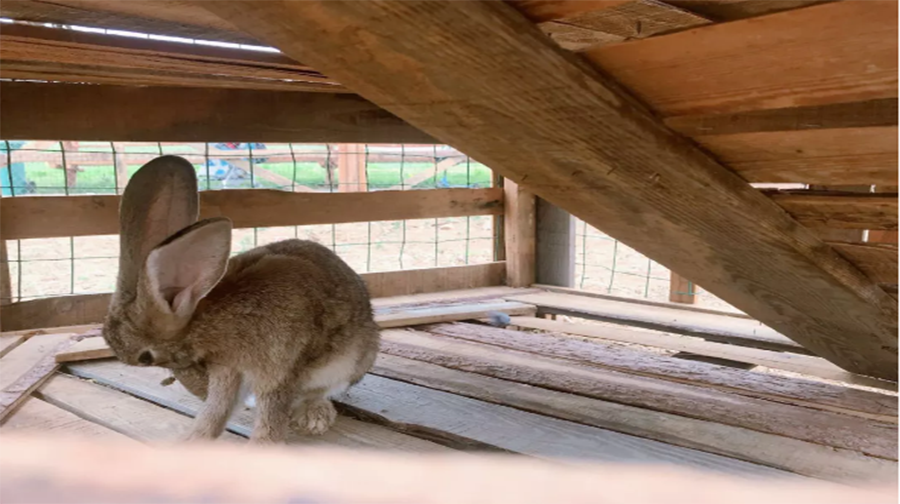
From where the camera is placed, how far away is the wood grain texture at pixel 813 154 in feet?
5.23

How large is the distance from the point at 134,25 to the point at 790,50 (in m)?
2.05

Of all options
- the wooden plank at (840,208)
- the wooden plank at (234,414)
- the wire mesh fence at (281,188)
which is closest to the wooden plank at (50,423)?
the wooden plank at (234,414)

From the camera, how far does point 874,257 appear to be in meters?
2.05

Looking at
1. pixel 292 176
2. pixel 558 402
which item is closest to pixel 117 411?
pixel 558 402

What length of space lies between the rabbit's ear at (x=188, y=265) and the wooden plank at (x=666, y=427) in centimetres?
104

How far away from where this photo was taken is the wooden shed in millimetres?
1551

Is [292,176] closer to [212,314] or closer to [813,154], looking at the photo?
[212,314]

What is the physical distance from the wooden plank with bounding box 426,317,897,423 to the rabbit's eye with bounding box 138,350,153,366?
5.42ft

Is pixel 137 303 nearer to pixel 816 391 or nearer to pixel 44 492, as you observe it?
pixel 44 492

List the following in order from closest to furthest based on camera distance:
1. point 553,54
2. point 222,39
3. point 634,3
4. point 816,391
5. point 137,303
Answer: point 634,3, point 553,54, point 137,303, point 816,391, point 222,39

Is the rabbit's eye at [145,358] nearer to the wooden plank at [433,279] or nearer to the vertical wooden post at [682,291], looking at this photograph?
the wooden plank at [433,279]

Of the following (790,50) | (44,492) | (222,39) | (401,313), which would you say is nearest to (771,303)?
(790,50)

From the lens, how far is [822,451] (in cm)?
204

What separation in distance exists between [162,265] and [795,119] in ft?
5.20
